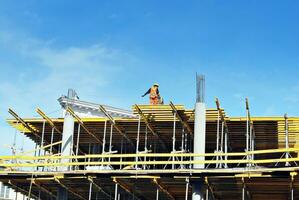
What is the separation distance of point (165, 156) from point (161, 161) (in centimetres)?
59

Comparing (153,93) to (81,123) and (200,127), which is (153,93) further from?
(81,123)

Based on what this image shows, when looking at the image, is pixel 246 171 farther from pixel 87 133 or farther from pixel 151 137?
pixel 87 133

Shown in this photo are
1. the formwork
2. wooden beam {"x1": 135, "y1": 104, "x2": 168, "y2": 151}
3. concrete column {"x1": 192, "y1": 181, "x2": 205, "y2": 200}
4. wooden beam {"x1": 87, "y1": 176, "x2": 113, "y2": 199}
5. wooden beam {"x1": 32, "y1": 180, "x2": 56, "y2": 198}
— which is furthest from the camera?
wooden beam {"x1": 32, "y1": 180, "x2": 56, "y2": 198}

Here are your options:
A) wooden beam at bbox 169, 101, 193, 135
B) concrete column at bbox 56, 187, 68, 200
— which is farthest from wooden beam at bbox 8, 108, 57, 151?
wooden beam at bbox 169, 101, 193, 135

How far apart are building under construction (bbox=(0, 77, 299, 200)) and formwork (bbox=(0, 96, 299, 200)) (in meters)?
0.06

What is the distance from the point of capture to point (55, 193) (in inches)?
1679

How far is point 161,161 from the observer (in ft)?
117

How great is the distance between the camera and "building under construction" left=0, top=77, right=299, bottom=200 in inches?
1350

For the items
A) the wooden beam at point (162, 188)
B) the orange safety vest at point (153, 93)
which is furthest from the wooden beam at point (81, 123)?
the wooden beam at point (162, 188)

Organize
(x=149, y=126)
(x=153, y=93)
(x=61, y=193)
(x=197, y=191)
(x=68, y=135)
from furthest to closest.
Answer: (x=68, y=135) → (x=153, y=93) → (x=61, y=193) → (x=149, y=126) → (x=197, y=191)

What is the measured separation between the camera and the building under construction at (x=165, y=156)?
34.3m

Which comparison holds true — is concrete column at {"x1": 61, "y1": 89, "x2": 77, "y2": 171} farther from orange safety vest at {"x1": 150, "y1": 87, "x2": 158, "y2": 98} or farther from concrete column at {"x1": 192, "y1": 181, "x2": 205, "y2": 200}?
concrete column at {"x1": 192, "y1": 181, "x2": 205, "y2": 200}

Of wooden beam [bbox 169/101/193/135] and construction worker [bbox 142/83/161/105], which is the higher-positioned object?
construction worker [bbox 142/83/161/105]

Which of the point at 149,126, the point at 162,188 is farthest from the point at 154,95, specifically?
the point at 162,188
